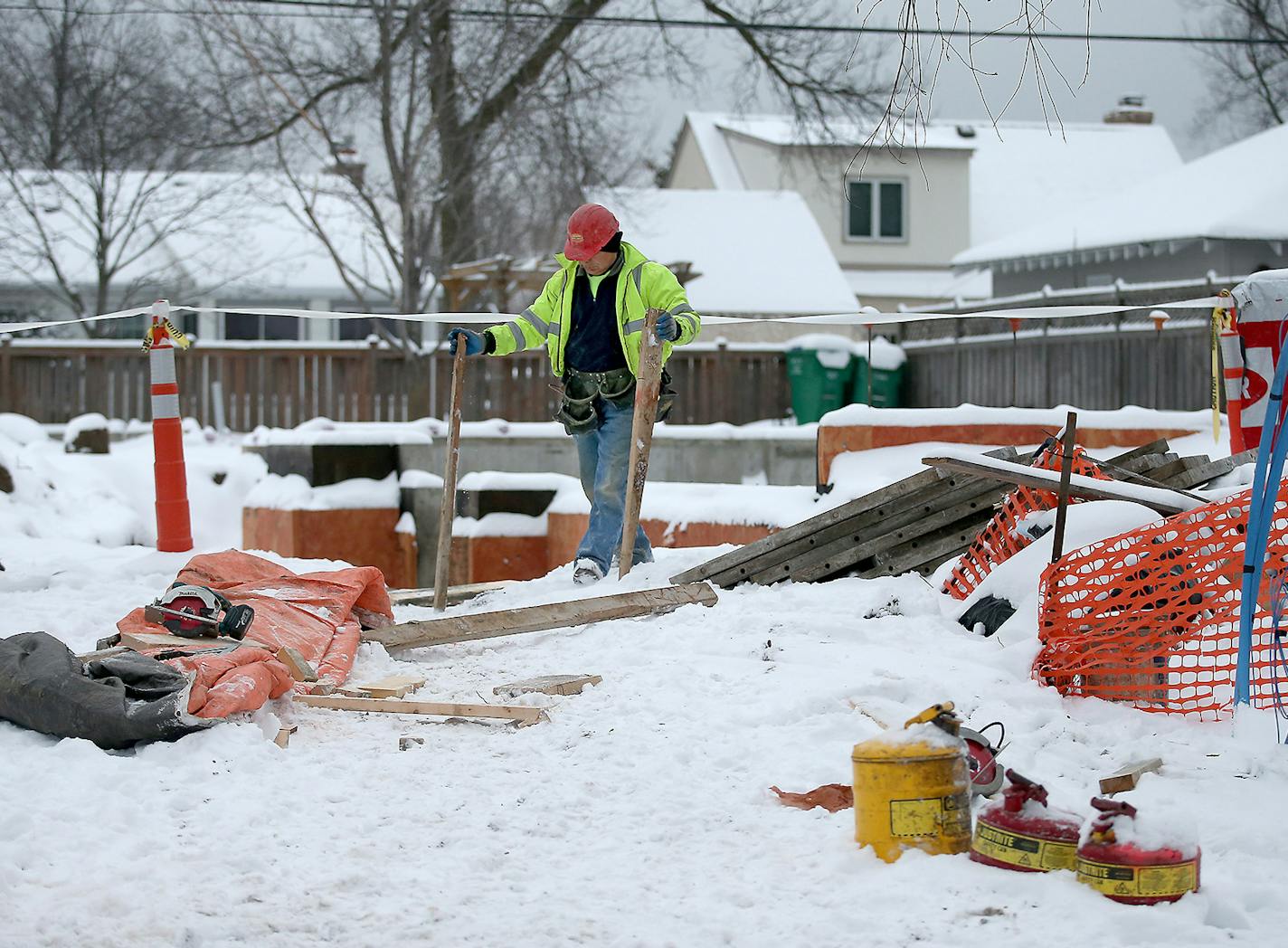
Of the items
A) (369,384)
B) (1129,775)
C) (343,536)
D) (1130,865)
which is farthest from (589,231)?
(369,384)

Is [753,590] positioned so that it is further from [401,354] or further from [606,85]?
[606,85]

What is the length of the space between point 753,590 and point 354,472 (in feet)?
16.9

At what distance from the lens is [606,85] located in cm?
2019

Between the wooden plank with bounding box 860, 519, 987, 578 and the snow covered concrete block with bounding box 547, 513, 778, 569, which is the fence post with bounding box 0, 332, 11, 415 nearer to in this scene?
the snow covered concrete block with bounding box 547, 513, 778, 569

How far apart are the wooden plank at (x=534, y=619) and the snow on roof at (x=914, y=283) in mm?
25340

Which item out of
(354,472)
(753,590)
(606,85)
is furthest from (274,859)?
(606,85)

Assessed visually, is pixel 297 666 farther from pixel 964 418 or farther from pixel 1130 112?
pixel 1130 112

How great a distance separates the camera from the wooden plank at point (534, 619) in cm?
598

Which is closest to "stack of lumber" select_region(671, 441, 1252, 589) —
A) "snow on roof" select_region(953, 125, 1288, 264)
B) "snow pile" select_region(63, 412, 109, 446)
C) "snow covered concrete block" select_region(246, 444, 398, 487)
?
"snow covered concrete block" select_region(246, 444, 398, 487)

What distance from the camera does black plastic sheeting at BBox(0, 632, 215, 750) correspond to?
4203 mm

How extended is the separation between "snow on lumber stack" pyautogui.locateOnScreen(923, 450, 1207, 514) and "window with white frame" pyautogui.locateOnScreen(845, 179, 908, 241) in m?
26.7

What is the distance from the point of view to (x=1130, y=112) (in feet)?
127

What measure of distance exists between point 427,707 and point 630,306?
3.14 m

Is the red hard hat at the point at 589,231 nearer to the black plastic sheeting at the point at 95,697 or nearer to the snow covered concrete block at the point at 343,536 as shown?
the black plastic sheeting at the point at 95,697
